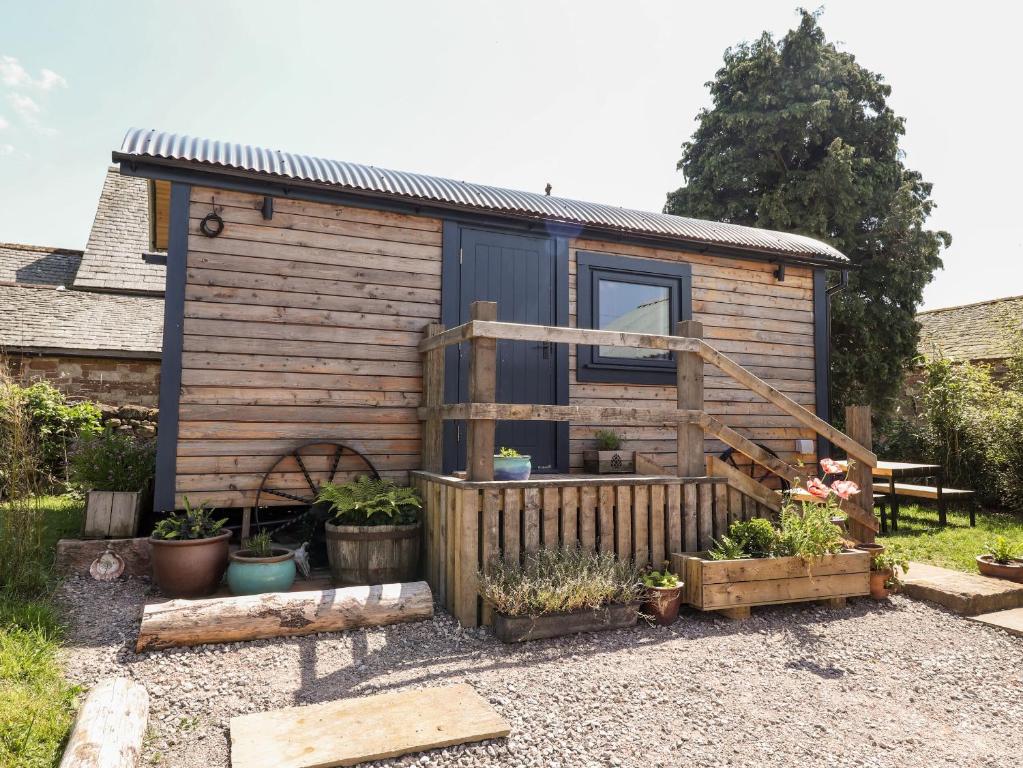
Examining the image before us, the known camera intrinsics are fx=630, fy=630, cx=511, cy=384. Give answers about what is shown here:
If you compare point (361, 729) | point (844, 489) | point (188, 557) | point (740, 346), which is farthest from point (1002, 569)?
point (188, 557)

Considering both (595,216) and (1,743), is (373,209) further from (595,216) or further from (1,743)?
(1,743)

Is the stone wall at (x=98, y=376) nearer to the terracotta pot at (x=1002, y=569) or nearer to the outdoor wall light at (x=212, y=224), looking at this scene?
the outdoor wall light at (x=212, y=224)

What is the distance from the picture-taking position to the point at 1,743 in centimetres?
230

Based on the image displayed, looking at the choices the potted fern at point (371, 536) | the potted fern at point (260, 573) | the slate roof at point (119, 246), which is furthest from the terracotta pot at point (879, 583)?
the slate roof at point (119, 246)

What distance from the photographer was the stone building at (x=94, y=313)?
9234mm

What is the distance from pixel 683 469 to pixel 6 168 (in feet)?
41.1

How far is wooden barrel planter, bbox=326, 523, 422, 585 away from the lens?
4465mm

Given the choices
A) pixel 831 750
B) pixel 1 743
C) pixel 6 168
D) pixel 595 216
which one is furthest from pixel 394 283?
pixel 6 168

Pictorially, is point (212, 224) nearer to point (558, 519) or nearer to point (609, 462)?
point (558, 519)

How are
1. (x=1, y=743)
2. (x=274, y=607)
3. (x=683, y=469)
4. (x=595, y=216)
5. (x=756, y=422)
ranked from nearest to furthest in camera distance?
(x=1, y=743) < (x=274, y=607) < (x=683, y=469) < (x=595, y=216) < (x=756, y=422)

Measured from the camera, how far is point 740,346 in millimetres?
7000

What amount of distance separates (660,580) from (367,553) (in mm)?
2048

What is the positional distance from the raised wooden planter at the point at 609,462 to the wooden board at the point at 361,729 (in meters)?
3.37

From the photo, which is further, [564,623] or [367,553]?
[367,553]
